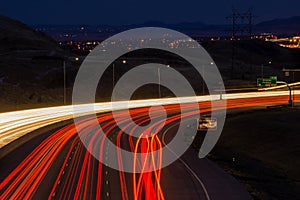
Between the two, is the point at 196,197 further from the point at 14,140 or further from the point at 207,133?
the point at 207,133

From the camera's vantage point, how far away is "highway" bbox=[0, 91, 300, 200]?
3862cm

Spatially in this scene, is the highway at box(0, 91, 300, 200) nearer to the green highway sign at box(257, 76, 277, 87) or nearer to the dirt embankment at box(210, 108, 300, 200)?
the dirt embankment at box(210, 108, 300, 200)

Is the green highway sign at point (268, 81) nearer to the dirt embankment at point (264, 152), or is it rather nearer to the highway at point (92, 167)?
the dirt embankment at point (264, 152)

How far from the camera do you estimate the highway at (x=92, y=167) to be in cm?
3862

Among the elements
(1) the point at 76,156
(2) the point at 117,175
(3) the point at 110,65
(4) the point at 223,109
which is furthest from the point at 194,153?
(3) the point at 110,65

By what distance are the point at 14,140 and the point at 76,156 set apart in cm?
1294

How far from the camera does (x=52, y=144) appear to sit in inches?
2404

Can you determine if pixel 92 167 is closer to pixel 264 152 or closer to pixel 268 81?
pixel 264 152

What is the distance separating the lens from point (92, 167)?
1875 inches

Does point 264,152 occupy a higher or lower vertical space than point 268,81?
lower

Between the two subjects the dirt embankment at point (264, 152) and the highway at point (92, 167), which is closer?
the highway at point (92, 167)

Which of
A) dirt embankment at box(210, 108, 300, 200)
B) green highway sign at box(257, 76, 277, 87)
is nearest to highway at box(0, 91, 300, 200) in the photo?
dirt embankment at box(210, 108, 300, 200)

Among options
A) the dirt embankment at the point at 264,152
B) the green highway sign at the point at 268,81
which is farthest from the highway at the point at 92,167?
the green highway sign at the point at 268,81

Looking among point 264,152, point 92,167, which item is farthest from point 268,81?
point 92,167
